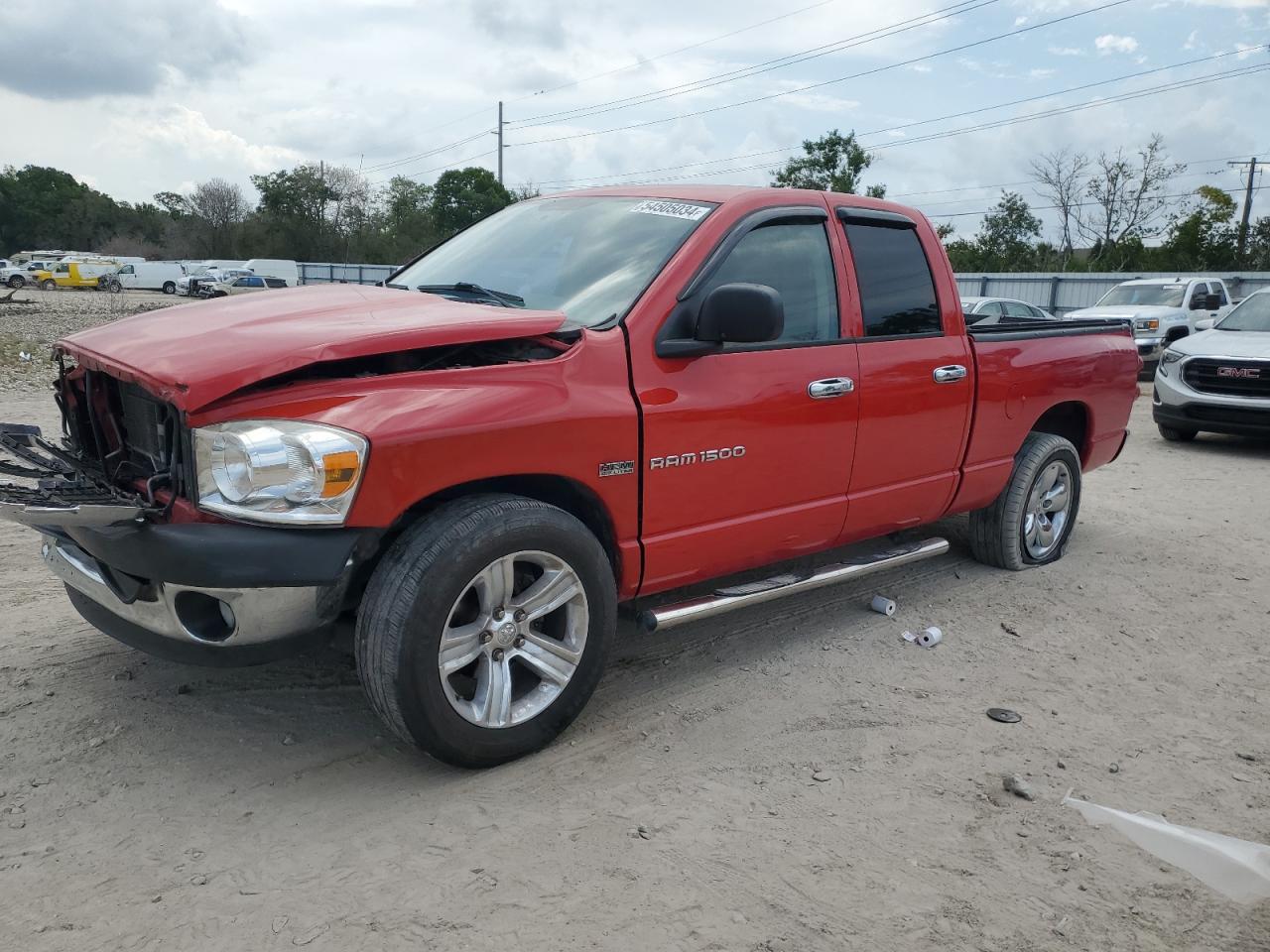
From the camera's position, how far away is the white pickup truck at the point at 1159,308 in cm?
1691

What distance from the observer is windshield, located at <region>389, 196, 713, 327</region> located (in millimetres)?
3650

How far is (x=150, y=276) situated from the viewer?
55500 millimetres

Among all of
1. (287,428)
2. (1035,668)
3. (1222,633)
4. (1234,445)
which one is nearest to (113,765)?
(287,428)

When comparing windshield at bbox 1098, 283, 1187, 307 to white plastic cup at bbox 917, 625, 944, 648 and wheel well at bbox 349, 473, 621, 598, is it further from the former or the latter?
wheel well at bbox 349, 473, 621, 598

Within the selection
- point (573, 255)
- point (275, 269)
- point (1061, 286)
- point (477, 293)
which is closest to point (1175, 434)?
point (573, 255)

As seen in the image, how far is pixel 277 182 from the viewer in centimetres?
7331

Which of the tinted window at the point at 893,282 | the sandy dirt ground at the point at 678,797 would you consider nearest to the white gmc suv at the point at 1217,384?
the sandy dirt ground at the point at 678,797

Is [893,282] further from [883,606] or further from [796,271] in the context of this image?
[883,606]

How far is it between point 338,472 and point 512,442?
57 centimetres

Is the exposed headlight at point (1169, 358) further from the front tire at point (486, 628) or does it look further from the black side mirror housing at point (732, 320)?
the front tire at point (486, 628)

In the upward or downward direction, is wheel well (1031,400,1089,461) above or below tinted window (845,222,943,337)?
below

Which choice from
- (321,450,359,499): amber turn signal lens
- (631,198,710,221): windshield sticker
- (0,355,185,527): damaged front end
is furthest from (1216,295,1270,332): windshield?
(0,355,185,527): damaged front end

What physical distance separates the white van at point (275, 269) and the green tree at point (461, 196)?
62.0 ft

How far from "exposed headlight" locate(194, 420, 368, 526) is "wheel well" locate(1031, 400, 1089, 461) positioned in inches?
166
